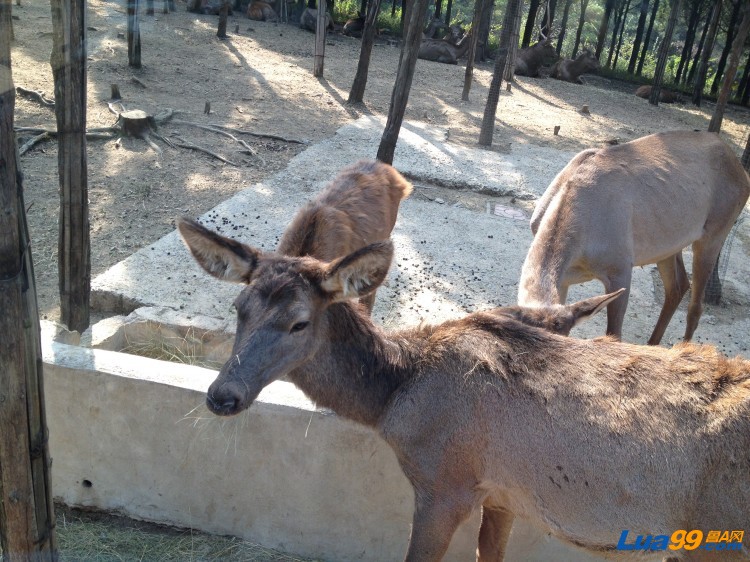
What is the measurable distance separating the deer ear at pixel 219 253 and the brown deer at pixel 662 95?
22802 mm

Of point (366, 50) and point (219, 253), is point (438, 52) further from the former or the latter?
point (219, 253)

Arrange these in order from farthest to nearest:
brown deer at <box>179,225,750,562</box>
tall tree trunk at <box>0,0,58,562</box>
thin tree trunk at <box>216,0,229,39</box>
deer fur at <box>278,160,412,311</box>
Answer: thin tree trunk at <box>216,0,229,39</box> < deer fur at <box>278,160,412,311</box> < brown deer at <box>179,225,750,562</box> < tall tree trunk at <box>0,0,58,562</box>

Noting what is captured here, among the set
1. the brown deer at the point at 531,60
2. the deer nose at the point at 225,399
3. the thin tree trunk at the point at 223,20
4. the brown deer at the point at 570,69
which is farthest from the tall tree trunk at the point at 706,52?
the deer nose at the point at 225,399

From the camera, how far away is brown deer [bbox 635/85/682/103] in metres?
23.3

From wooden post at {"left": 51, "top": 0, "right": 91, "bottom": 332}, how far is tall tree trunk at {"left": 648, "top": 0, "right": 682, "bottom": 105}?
1935cm

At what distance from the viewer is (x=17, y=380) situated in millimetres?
2721

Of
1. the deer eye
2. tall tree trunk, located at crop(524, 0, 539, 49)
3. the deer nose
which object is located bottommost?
the deer nose

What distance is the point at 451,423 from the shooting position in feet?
10.6

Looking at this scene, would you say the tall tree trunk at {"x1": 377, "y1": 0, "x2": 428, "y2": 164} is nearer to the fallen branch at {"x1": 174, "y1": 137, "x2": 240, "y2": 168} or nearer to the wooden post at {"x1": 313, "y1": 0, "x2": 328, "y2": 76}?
the fallen branch at {"x1": 174, "y1": 137, "x2": 240, "y2": 168}

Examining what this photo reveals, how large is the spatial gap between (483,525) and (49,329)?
3240 mm

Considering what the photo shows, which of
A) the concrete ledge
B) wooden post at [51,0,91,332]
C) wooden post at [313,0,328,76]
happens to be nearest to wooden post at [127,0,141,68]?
wooden post at [313,0,328,76]

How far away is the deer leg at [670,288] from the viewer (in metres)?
6.80

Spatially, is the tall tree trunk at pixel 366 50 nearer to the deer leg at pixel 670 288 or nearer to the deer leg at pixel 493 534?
the deer leg at pixel 670 288

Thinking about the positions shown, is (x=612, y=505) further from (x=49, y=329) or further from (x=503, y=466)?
(x=49, y=329)
